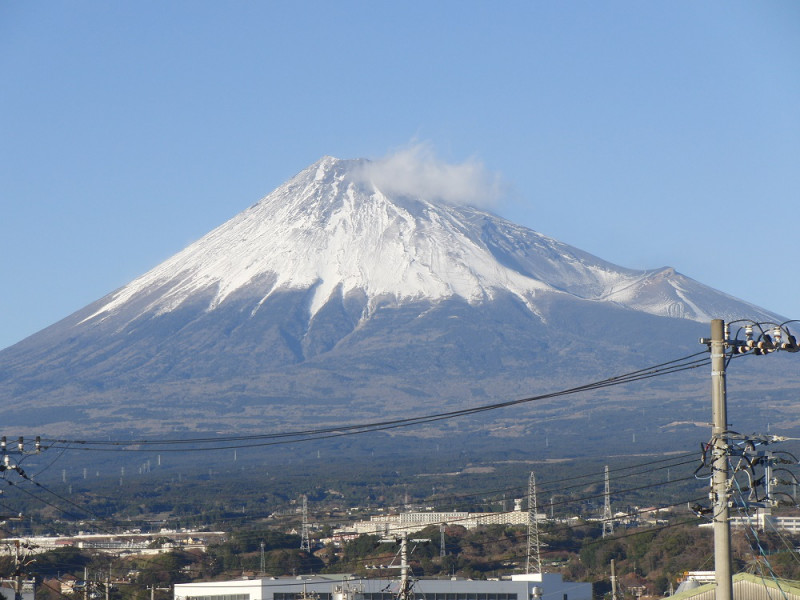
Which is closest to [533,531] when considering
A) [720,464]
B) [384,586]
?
[384,586]

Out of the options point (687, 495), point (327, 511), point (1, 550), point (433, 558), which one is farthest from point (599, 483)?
point (1, 550)

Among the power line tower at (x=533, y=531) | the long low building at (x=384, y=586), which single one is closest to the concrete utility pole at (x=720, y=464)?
the long low building at (x=384, y=586)

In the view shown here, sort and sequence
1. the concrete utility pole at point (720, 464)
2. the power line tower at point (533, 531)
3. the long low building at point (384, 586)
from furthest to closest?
the power line tower at point (533, 531), the long low building at point (384, 586), the concrete utility pole at point (720, 464)

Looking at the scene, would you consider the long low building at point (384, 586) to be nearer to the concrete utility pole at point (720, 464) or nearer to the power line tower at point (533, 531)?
the power line tower at point (533, 531)

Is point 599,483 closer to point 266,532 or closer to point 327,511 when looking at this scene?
point 327,511

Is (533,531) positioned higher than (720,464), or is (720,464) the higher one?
(720,464)

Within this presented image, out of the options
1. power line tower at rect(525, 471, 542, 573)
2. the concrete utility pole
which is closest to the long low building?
power line tower at rect(525, 471, 542, 573)

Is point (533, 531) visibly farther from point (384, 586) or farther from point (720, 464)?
point (720, 464)

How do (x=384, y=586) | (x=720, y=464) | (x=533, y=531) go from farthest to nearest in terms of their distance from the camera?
(x=533, y=531), (x=384, y=586), (x=720, y=464)
